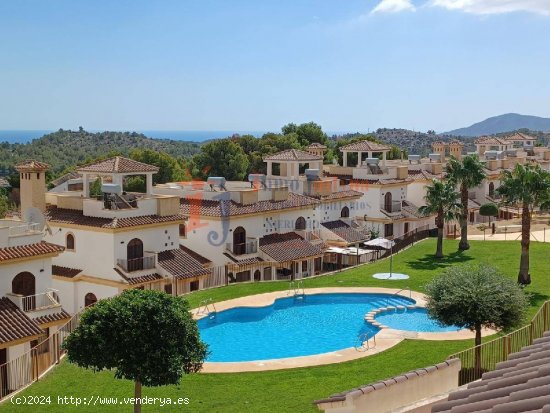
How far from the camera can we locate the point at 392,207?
5550cm

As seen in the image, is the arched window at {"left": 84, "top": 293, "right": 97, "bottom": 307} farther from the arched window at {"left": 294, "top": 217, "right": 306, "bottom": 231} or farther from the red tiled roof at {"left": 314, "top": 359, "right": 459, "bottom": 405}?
the red tiled roof at {"left": 314, "top": 359, "right": 459, "bottom": 405}

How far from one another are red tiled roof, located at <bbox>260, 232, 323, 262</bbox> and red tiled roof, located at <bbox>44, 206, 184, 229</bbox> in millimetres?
6806

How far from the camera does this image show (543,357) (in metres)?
9.23

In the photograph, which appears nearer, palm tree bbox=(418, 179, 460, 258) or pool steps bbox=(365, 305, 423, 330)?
pool steps bbox=(365, 305, 423, 330)

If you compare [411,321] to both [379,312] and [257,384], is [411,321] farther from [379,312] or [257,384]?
[257,384]

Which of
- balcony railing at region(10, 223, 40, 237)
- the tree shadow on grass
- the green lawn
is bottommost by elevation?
the green lawn

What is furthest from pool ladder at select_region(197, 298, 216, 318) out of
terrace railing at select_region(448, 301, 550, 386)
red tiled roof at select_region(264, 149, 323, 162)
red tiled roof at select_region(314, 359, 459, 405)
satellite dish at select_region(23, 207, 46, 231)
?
red tiled roof at select_region(264, 149, 323, 162)

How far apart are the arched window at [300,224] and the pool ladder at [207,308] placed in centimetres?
1342

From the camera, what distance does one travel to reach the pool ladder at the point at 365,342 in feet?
87.0

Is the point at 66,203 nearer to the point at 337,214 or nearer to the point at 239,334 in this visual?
the point at 239,334

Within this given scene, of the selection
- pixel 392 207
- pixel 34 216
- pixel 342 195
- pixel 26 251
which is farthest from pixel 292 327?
pixel 392 207

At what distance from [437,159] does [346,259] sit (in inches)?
997

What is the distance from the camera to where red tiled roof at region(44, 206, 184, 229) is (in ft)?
113

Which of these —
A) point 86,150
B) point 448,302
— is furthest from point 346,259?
point 86,150
